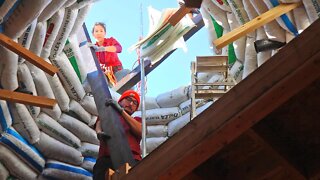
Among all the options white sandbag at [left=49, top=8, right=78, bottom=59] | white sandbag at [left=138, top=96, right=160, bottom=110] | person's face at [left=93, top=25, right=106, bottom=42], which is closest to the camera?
white sandbag at [left=49, top=8, right=78, bottom=59]

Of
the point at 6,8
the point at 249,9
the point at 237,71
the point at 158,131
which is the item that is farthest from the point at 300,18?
the point at 158,131

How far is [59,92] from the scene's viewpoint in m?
7.05

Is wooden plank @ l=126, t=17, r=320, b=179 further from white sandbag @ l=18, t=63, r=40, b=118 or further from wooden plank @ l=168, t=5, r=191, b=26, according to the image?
white sandbag @ l=18, t=63, r=40, b=118

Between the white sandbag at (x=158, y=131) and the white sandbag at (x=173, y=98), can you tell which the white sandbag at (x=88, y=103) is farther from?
the white sandbag at (x=173, y=98)

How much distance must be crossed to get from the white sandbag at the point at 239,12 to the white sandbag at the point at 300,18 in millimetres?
880

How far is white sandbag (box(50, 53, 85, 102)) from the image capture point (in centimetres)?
701

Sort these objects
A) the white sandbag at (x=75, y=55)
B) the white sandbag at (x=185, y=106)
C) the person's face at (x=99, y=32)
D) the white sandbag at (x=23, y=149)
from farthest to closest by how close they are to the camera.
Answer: the person's face at (x=99, y=32) → the white sandbag at (x=185, y=106) → the white sandbag at (x=75, y=55) → the white sandbag at (x=23, y=149)

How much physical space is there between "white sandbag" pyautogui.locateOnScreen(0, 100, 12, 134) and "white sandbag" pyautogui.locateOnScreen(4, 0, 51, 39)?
86cm

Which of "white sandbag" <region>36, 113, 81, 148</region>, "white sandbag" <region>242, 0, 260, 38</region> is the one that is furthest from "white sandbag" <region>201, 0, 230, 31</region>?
"white sandbag" <region>36, 113, 81, 148</region>

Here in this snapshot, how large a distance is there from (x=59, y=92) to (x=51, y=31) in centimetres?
86

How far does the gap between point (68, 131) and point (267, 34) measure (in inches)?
110

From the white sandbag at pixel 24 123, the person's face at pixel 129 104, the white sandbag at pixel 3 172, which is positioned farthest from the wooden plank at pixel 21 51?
the white sandbag at pixel 3 172

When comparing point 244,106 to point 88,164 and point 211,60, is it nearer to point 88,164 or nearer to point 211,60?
point 211,60

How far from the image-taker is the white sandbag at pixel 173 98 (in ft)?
28.7
